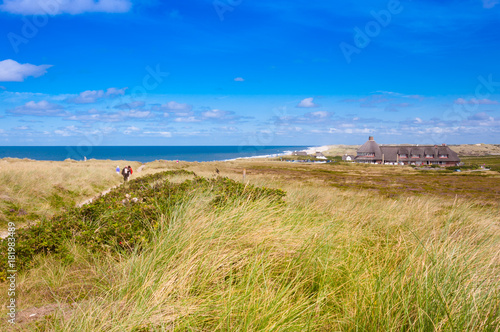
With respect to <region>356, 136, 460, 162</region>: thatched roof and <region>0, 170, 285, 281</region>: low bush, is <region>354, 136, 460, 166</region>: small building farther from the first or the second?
<region>0, 170, 285, 281</region>: low bush

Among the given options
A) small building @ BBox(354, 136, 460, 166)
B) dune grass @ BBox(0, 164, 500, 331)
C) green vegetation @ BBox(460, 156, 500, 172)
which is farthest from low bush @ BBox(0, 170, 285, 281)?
small building @ BBox(354, 136, 460, 166)

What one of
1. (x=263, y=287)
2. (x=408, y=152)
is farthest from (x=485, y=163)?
(x=263, y=287)

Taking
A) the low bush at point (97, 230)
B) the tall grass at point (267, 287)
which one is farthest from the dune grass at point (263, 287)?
the low bush at point (97, 230)

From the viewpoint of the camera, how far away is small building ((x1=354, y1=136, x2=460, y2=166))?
318 feet

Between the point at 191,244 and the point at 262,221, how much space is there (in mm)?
1350

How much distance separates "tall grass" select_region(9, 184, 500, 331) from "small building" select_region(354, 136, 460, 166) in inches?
4111

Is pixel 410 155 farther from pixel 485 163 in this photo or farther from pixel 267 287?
pixel 267 287

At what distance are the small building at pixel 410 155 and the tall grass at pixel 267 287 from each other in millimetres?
104424

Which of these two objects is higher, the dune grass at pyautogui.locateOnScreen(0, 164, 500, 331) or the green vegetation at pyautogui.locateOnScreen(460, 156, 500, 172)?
the dune grass at pyautogui.locateOnScreen(0, 164, 500, 331)

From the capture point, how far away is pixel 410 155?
99.6 meters

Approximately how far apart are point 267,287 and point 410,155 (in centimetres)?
10967

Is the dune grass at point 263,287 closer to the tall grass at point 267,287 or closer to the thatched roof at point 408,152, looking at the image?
the tall grass at point 267,287

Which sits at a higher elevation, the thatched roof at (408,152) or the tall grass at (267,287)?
the thatched roof at (408,152)

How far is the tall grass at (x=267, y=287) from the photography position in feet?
8.27
